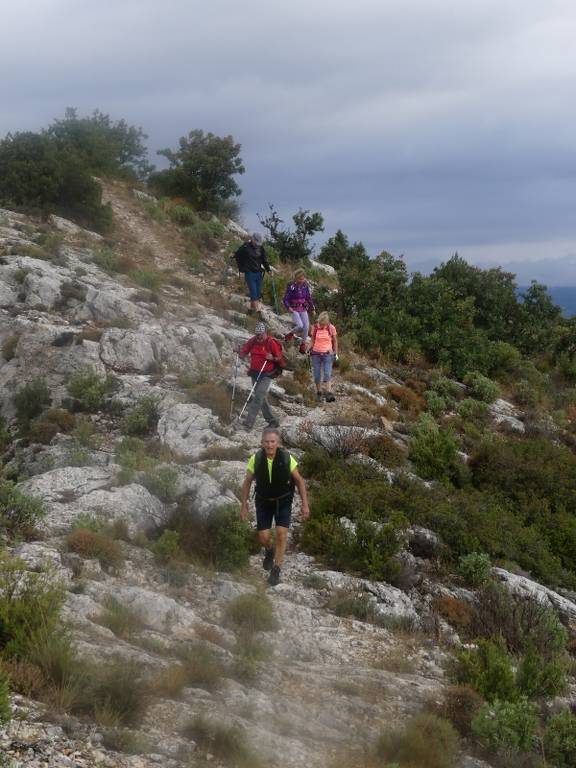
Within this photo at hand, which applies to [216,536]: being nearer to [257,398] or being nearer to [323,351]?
[257,398]

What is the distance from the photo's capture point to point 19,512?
26.8ft

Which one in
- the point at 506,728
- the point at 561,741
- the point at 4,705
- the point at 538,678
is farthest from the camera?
the point at 538,678

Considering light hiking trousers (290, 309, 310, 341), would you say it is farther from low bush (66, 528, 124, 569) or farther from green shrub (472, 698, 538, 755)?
green shrub (472, 698, 538, 755)

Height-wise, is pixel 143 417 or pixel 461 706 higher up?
pixel 143 417

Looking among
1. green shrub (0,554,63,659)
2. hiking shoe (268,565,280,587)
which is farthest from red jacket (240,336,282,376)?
green shrub (0,554,63,659)

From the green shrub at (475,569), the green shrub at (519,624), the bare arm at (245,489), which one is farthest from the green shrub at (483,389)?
the bare arm at (245,489)

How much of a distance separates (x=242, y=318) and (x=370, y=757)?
46.6 feet

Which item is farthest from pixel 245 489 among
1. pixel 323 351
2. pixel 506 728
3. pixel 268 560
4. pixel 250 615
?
pixel 323 351

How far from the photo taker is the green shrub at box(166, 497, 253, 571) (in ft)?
28.0

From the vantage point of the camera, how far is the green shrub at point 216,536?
28.0ft

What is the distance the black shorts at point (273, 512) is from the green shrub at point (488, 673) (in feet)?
8.27

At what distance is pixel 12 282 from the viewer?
16172 millimetres

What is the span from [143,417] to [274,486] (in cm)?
447

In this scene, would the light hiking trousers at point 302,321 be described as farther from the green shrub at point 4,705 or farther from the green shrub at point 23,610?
the green shrub at point 4,705
